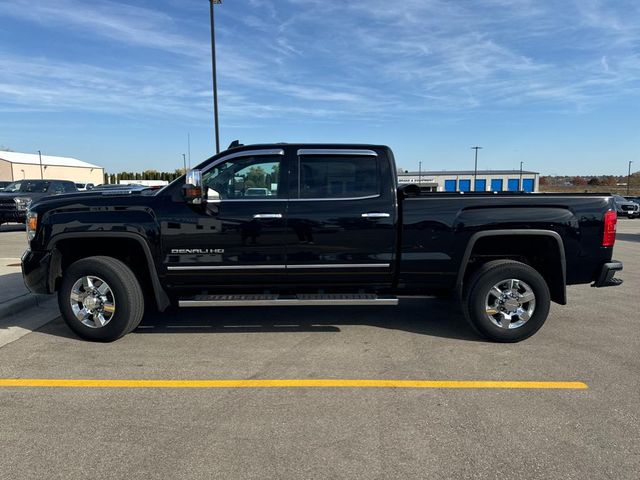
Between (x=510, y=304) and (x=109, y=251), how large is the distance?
4307mm

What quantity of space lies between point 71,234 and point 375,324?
11.4 feet

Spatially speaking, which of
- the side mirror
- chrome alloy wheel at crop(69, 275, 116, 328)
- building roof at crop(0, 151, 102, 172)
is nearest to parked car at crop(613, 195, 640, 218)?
the side mirror

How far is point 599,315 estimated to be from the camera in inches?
228

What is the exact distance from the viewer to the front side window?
4.77 metres

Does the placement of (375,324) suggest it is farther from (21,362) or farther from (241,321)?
(21,362)

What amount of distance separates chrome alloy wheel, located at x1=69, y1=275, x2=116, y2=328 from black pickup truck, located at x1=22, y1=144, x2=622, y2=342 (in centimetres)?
1

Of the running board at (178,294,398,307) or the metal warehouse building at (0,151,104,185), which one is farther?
the metal warehouse building at (0,151,104,185)

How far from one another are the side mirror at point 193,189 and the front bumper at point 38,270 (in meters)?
1.57

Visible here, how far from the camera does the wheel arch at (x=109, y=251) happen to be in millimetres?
4609

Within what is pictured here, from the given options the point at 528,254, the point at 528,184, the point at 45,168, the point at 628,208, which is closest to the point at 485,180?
the point at 528,184

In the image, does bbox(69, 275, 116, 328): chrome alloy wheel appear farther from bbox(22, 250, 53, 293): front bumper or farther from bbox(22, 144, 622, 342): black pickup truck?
bbox(22, 250, 53, 293): front bumper

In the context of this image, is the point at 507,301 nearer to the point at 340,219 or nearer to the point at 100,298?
→ the point at 340,219

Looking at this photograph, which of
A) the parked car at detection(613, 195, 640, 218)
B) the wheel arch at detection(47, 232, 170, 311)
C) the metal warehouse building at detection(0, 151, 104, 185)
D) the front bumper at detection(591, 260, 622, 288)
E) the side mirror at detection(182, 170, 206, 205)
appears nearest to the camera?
the side mirror at detection(182, 170, 206, 205)

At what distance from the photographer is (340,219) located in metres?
4.67
